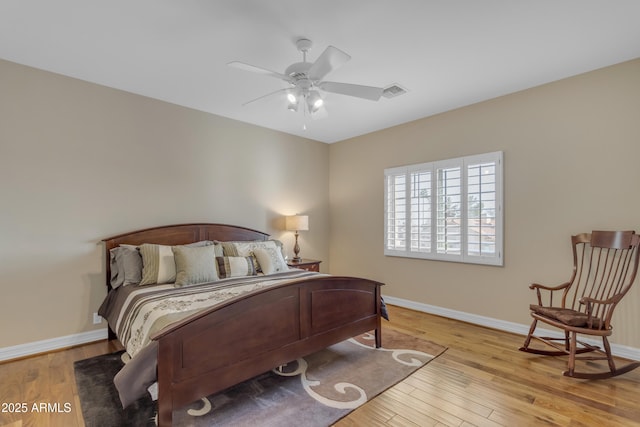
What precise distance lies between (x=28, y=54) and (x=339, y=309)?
11.8ft

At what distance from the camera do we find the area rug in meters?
1.98

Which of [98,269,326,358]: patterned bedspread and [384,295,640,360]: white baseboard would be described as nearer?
[98,269,326,358]: patterned bedspread

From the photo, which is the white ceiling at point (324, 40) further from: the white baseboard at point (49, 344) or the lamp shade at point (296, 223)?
the white baseboard at point (49, 344)

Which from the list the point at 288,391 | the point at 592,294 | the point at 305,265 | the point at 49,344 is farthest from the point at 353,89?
the point at 49,344

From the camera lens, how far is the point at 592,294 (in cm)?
299

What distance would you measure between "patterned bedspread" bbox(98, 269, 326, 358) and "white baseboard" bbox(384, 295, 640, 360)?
6.71 feet

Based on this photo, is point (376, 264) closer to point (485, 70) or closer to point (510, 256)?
point (510, 256)

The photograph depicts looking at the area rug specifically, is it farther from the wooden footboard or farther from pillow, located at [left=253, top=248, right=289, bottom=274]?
pillow, located at [left=253, top=248, right=289, bottom=274]

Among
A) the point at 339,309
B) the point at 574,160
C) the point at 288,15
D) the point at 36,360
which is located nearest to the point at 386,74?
the point at 288,15

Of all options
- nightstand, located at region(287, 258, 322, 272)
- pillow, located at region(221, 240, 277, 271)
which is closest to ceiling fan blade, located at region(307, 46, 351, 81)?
pillow, located at region(221, 240, 277, 271)

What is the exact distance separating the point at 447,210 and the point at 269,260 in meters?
2.38

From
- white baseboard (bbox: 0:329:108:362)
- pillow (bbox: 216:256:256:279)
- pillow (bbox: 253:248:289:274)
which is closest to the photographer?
white baseboard (bbox: 0:329:108:362)

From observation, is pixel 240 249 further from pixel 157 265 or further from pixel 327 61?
pixel 327 61

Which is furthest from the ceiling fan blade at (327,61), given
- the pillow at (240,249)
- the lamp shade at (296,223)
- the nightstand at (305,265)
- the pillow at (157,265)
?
the nightstand at (305,265)
